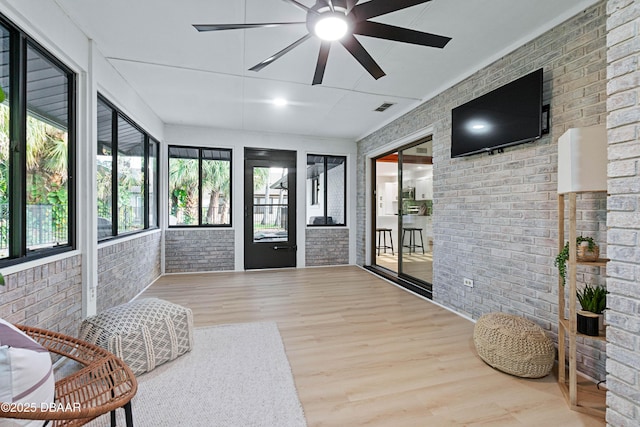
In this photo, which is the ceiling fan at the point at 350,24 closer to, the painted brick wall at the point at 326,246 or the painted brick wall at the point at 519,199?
the painted brick wall at the point at 519,199

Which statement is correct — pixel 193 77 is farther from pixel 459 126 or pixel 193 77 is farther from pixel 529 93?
pixel 529 93

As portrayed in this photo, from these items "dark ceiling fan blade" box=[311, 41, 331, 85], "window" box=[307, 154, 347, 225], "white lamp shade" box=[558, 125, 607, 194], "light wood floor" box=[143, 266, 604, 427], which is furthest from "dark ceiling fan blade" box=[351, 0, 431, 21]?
"window" box=[307, 154, 347, 225]

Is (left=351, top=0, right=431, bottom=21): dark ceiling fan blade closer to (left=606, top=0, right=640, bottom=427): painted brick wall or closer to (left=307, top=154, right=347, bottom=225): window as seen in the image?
(left=606, top=0, right=640, bottom=427): painted brick wall

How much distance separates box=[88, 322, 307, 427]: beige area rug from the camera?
62.7 inches

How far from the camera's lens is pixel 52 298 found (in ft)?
6.86

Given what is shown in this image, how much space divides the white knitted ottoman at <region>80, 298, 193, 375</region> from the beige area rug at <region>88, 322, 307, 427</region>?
0.31ft

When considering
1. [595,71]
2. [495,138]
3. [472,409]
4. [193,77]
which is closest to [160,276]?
[193,77]

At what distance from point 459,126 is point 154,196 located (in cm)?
462

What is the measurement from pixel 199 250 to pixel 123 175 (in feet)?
6.71

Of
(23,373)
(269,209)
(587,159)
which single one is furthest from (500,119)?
(269,209)

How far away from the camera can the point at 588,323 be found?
1.73 metres

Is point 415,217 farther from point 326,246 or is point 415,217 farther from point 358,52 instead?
point 358,52

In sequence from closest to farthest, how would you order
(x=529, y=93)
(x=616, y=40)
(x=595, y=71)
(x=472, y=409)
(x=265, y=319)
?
(x=616, y=40) → (x=472, y=409) → (x=595, y=71) → (x=529, y=93) → (x=265, y=319)

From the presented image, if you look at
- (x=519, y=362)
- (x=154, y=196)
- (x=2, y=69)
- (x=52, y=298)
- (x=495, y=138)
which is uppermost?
(x=2, y=69)
